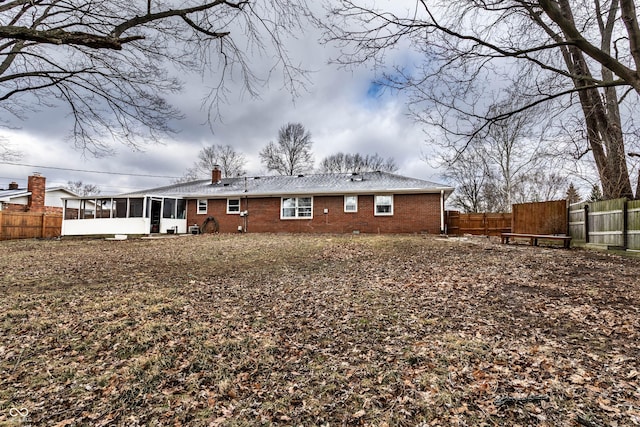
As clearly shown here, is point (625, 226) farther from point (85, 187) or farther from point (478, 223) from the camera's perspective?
point (85, 187)

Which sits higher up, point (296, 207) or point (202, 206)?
point (202, 206)

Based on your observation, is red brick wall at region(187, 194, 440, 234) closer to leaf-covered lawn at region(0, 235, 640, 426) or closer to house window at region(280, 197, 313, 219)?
house window at region(280, 197, 313, 219)

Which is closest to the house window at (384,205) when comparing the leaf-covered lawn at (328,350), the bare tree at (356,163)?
the leaf-covered lawn at (328,350)

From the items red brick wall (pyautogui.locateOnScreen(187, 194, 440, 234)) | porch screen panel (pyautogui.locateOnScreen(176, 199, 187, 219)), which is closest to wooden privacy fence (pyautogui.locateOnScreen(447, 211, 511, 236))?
red brick wall (pyautogui.locateOnScreen(187, 194, 440, 234))

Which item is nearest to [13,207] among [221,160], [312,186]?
[221,160]

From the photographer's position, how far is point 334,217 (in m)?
19.1

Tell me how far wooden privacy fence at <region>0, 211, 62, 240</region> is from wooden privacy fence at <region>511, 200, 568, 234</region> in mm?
28553

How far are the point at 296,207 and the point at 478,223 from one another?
37.8ft

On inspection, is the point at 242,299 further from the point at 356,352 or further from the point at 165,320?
the point at 356,352

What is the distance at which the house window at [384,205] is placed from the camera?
18.2 metres

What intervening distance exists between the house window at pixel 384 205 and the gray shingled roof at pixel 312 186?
1.94ft

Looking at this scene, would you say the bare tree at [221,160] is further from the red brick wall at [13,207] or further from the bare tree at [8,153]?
the bare tree at [8,153]

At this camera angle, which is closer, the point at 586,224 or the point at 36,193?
the point at 586,224

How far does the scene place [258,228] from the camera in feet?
67.4
